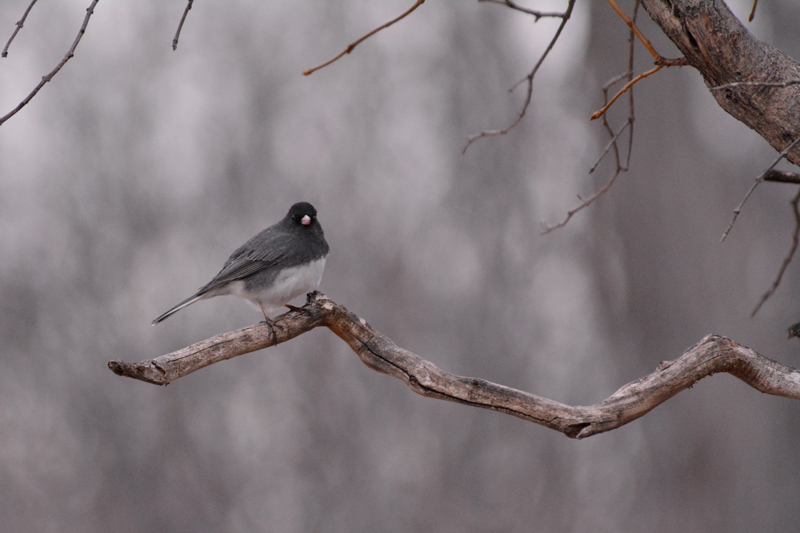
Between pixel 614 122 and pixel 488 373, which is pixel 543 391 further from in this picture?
pixel 614 122

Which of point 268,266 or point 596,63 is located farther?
point 596,63

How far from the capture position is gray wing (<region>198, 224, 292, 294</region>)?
6.77 feet

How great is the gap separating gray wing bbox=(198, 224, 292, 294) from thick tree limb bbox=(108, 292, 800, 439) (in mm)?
502

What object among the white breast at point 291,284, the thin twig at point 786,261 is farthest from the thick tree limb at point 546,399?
the white breast at point 291,284

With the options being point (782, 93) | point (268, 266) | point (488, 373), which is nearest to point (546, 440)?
point (488, 373)

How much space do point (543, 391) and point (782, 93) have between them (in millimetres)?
2379

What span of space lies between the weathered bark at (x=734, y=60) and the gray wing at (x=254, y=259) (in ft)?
4.08

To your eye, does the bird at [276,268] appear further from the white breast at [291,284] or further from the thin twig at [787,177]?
the thin twig at [787,177]

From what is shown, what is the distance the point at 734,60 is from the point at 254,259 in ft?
4.67

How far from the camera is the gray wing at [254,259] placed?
206cm

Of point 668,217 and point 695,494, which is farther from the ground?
point 668,217

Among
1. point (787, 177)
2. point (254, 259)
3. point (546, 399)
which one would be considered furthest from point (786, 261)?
point (254, 259)

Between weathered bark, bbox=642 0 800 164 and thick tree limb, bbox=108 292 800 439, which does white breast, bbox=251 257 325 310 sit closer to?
thick tree limb, bbox=108 292 800 439

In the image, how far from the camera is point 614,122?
12.5 feet
